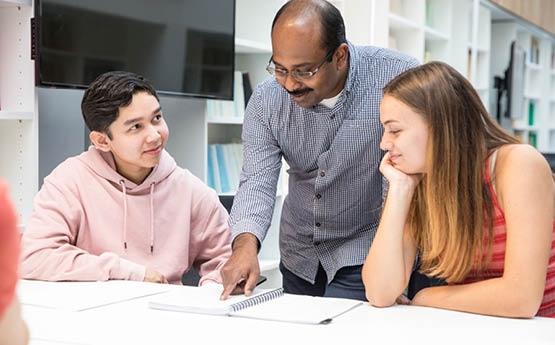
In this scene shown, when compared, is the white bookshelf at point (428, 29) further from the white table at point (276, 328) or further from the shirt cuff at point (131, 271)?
the white table at point (276, 328)

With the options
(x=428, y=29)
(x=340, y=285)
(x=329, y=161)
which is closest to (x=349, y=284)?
(x=340, y=285)

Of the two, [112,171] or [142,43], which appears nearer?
[112,171]

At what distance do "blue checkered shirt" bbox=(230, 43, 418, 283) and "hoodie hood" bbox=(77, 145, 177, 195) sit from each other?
0.29 m

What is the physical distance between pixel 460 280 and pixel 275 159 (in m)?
0.68

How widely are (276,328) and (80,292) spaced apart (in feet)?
1.87

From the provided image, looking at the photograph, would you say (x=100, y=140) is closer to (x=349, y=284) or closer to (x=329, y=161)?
(x=329, y=161)

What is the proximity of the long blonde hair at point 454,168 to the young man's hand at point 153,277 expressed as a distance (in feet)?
2.42

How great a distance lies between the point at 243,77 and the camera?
11.1ft

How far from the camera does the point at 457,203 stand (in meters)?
1.52

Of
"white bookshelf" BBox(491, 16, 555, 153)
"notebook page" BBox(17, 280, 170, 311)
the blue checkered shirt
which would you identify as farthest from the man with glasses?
"white bookshelf" BBox(491, 16, 555, 153)

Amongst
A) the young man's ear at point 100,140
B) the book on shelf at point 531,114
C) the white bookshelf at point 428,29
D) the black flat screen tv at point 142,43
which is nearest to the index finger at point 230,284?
the young man's ear at point 100,140

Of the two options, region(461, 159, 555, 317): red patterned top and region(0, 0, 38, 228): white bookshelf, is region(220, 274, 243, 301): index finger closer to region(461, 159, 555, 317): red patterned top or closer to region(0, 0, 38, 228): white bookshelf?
region(461, 159, 555, 317): red patterned top

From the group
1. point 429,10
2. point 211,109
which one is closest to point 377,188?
point 211,109

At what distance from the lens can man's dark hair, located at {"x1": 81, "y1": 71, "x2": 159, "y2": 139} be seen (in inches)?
79.7
